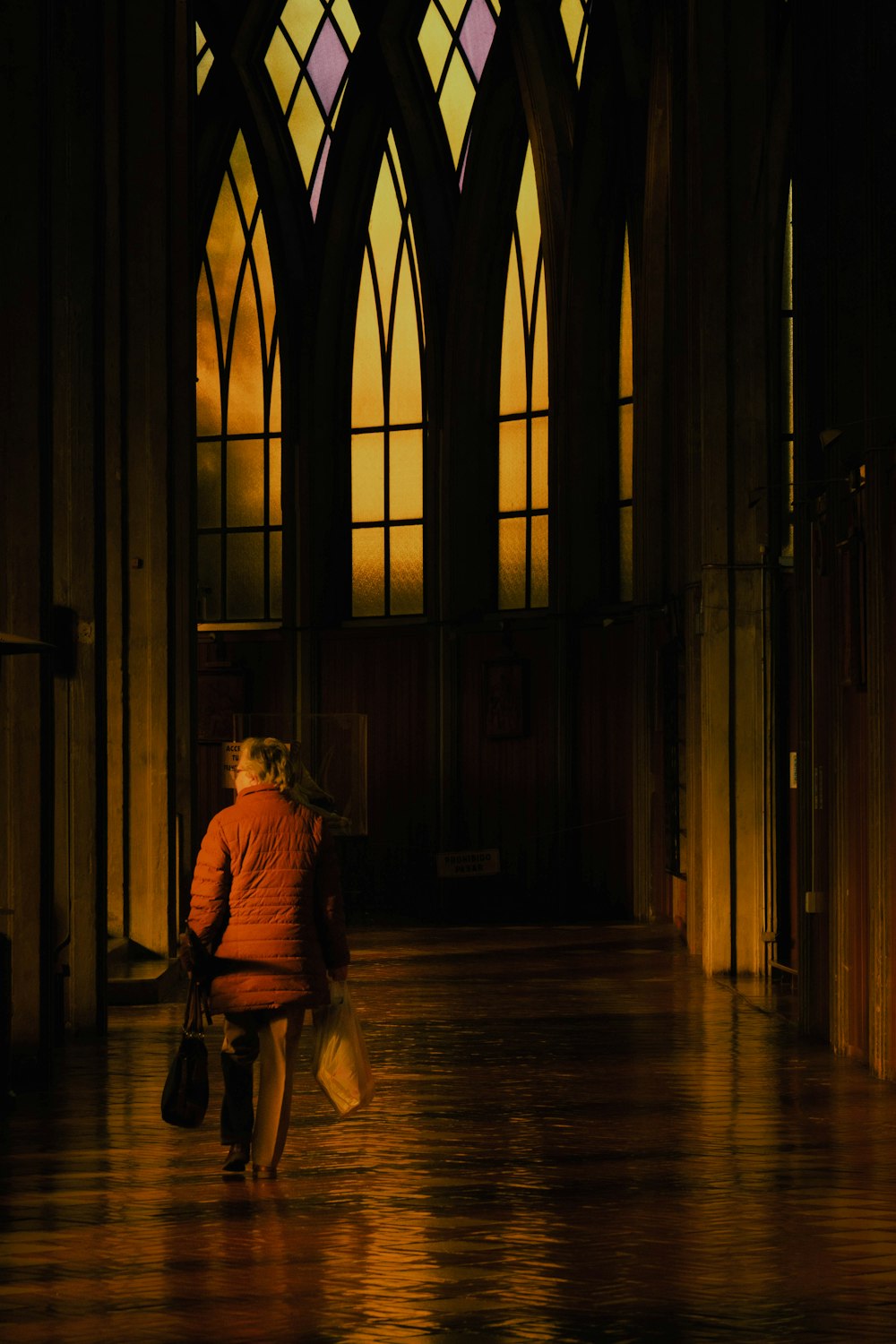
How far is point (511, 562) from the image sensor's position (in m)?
23.9

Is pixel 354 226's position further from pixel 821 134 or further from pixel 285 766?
pixel 285 766

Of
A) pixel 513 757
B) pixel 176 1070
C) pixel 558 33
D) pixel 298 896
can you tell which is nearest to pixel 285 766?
pixel 298 896

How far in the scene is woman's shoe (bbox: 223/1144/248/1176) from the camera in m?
7.59

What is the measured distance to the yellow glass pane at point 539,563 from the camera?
928 inches

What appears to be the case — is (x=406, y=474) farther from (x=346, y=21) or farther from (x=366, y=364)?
(x=346, y=21)

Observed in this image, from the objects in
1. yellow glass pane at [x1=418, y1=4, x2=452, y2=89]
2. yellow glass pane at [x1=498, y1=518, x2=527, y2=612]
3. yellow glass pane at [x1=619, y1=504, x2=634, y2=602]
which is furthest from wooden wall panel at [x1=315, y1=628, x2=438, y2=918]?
yellow glass pane at [x1=418, y1=4, x2=452, y2=89]

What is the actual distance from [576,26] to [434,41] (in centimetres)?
198

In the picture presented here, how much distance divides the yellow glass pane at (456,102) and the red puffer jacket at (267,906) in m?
18.0

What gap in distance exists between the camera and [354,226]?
24.7 metres

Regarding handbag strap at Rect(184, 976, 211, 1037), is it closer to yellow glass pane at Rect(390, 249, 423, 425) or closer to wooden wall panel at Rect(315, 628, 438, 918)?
wooden wall panel at Rect(315, 628, 438, 918)

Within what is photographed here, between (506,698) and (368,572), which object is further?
(368,572)

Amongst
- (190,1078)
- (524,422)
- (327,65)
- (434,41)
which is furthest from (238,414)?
(190,1078)

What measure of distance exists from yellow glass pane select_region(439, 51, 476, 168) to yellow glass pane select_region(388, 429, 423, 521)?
318 centimetres

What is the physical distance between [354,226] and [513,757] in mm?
6598
